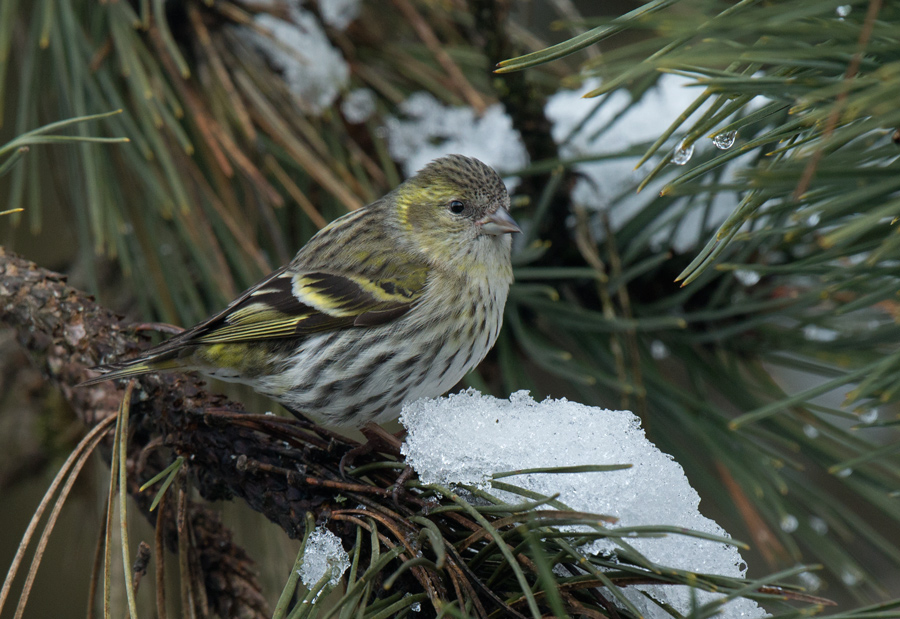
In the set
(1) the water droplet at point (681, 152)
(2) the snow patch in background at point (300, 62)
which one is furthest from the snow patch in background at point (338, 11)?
(1) the water droplet at point (681, 152)

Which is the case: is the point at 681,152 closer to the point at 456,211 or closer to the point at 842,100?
the point at 842,100

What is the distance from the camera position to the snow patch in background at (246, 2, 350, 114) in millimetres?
1860

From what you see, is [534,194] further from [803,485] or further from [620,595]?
[620,595]

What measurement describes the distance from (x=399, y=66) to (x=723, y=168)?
0.93 m

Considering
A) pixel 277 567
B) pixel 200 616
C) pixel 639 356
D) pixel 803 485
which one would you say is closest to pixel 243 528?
pixel 277 567

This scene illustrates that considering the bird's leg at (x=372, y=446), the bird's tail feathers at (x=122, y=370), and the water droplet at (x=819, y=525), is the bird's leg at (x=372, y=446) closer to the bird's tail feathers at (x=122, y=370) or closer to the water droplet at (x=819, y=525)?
the bird's tail feathers at (x=122, y=370)

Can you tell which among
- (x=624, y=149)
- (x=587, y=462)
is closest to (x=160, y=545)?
(x=587, y=462)

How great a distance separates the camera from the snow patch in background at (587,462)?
3.03 feet

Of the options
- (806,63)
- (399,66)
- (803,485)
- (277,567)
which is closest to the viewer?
(806,63)

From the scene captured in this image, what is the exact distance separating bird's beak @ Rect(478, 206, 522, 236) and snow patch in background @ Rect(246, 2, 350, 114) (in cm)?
49

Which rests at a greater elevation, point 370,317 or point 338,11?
point 338,11

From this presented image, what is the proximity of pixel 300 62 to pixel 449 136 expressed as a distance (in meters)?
0.47

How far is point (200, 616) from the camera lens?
45.6 inches

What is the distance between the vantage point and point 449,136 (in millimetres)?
2123
